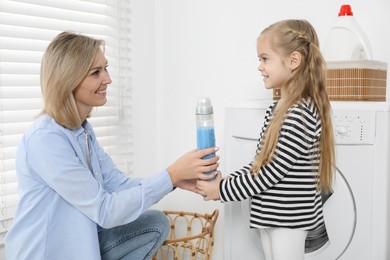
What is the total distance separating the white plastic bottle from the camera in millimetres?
1512

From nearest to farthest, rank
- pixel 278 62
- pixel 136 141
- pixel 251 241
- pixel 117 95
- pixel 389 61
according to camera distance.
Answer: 1. pixel 278 62
2. pixel 251 241
3. pixel 389 61
4. pixel 117 95
5. pixel 136 141

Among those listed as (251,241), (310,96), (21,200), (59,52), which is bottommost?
(251,241)

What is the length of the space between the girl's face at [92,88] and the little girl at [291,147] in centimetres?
46

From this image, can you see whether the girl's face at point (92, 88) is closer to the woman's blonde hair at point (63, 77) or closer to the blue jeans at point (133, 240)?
the woman's blonde hair at point (63, 77)

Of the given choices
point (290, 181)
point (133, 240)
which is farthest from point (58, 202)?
point (290, 181)

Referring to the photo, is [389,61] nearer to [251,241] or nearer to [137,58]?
[251,241]

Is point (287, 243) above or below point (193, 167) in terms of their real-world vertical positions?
below

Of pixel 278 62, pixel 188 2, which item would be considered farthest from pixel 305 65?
pixel 188 2

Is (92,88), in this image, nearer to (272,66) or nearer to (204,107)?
(204,107)

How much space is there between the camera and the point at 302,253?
1320mm

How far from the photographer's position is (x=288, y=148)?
121 cm

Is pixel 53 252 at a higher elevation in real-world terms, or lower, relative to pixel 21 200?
lower

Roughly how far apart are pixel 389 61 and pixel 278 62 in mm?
651

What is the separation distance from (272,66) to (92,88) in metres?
0.53
